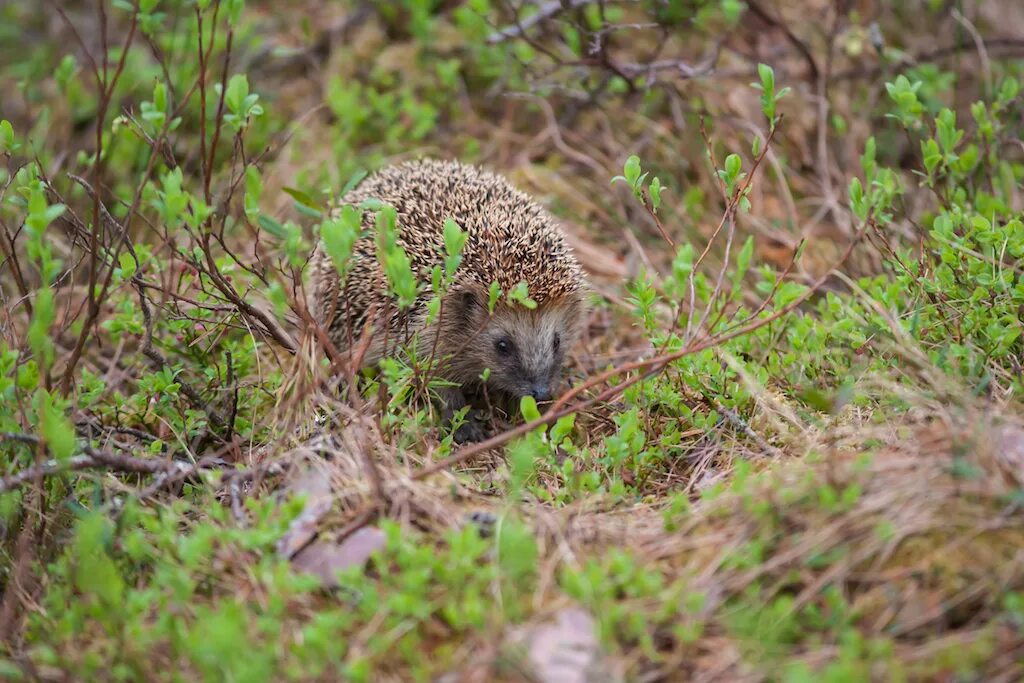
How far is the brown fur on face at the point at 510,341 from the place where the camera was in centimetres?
516

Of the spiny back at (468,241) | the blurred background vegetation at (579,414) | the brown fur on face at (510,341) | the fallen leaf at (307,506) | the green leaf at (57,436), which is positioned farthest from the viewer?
the brown fur on face at (510,341)

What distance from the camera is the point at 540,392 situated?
5.01m

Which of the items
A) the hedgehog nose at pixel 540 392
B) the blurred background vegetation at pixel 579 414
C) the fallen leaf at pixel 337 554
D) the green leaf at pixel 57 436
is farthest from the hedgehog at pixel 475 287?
the green leaf at pixel 57 436

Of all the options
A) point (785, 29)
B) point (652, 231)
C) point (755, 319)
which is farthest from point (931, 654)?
point (785, 29)

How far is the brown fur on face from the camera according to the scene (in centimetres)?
516

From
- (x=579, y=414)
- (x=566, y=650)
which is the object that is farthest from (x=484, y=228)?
(x=566, y=650)

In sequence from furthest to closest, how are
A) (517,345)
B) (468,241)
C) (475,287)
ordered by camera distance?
(517,345) < (475,287) < (468,241)

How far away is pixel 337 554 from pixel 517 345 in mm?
2153

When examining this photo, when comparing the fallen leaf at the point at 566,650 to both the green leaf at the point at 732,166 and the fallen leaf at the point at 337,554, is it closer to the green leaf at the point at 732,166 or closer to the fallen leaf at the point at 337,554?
the fallen leaf at the point at 337,554

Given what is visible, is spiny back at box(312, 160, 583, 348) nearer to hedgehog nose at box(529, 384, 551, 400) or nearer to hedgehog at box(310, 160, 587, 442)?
hedgehog at box(310, 160, 587, 442)

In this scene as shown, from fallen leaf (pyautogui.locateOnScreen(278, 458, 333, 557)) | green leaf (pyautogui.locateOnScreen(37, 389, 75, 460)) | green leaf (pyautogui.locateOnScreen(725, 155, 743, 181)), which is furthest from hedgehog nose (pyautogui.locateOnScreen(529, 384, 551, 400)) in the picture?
green leaf (pyautogui.locateOnScreen(37, 389, 75, 460))

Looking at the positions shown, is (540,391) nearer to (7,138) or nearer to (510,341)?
(510,341)

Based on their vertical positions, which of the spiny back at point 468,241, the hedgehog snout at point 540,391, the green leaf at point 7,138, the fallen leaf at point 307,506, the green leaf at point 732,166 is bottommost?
the hedgehog snout at point 540,391

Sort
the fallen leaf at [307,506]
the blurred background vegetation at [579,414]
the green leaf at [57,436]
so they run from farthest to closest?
1. the fallen leaf at [307,506]
2. the green leaf at [57,436]
3. the blurred background vegetation at [579,414]
